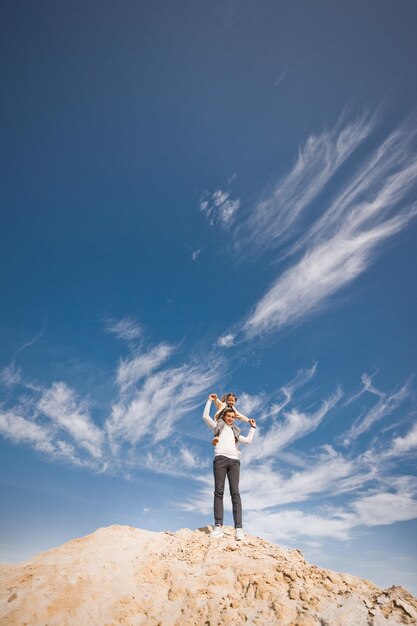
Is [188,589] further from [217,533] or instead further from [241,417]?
[241,417]

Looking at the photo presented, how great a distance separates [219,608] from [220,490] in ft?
11.0

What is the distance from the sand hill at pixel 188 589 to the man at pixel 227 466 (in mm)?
462

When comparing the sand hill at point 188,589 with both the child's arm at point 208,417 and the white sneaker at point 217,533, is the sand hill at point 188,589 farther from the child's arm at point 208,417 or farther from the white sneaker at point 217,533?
the child's arm at point 208,417

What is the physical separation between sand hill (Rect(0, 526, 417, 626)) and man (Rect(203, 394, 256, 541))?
462 millimetres

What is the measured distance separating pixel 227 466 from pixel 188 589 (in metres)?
3.30

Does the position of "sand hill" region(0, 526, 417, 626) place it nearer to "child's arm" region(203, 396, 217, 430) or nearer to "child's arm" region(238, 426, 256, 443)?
"child's arm" region(238, 426, 256, 443)

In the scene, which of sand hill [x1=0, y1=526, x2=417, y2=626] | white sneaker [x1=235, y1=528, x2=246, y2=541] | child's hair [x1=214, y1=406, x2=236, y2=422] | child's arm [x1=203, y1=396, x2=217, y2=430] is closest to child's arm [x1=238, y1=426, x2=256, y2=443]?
child's hair [x1=214, y1=406, x2=236, y2=422]

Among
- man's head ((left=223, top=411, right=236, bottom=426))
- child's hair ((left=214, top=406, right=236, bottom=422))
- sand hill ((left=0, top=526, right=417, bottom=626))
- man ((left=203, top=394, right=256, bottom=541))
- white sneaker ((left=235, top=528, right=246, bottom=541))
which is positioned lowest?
sand hill ((left=0, top=526, right=417, bottom=626))

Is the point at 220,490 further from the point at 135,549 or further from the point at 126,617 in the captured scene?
the point at 126,617

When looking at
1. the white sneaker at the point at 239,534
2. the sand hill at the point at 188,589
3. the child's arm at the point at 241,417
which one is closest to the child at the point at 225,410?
the child's arm at the point at 241,417

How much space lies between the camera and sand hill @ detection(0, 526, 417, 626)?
Answer: 594 centimetres

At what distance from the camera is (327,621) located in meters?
5.59

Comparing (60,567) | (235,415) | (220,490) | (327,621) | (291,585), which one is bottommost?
(327,621)

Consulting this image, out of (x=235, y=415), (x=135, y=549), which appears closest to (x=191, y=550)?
(x=135, y=549)
